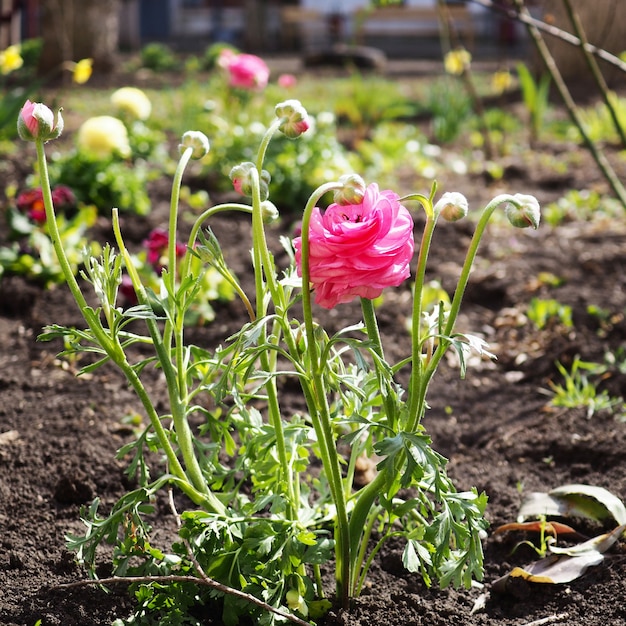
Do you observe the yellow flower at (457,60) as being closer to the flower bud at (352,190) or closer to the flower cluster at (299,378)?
the flower cluster at (299,378)

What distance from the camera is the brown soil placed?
1.70 metres

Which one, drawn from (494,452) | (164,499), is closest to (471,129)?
(494,452)

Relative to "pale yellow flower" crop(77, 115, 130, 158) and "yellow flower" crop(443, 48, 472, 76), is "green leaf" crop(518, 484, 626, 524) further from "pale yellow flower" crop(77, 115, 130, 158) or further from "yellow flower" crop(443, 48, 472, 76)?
"yellow flower" crop(443, 48, 472, 76)

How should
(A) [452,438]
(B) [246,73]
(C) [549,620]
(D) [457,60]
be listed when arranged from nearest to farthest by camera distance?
(C) [549,620] → (A) [452,438] → (B) [246,73] → (D) [457,60]

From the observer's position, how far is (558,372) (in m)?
2.87

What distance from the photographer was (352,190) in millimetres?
1237

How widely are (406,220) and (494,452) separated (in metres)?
1.26

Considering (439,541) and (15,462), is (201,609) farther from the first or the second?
(15,462)

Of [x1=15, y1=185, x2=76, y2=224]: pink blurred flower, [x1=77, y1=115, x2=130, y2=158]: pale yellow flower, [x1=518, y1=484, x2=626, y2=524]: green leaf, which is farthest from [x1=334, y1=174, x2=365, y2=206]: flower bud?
[x1=77, y1=115, x2=130, y2=158]: pale yellow flower

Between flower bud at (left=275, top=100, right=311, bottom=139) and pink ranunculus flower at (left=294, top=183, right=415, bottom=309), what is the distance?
0.18m

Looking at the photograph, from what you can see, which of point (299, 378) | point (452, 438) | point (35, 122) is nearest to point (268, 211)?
point (299, 378)

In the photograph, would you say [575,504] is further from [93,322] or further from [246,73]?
[246,73]

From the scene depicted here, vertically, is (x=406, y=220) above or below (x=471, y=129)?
above

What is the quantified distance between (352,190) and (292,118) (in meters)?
0.24
